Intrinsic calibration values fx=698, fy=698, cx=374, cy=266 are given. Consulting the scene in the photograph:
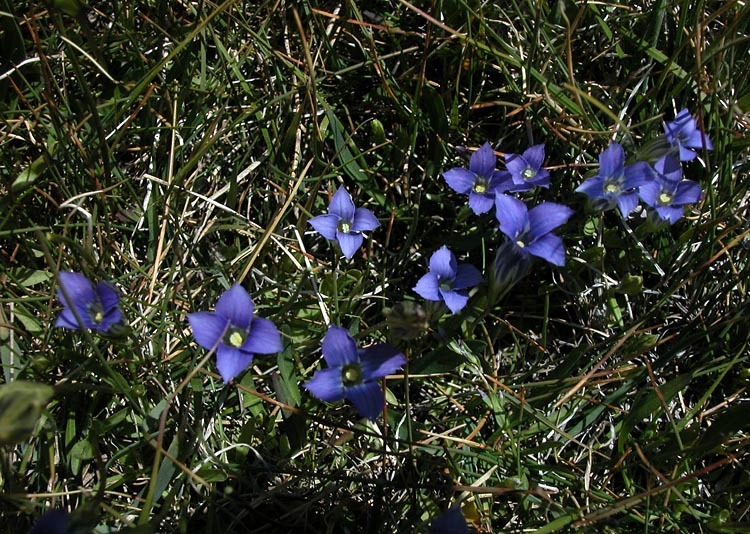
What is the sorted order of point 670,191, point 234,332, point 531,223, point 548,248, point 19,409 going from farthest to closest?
point 670,191 < point 531,223 < point 548,248 < point 234,332 < point 19,409

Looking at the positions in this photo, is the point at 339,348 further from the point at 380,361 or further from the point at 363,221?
the point at 363,221

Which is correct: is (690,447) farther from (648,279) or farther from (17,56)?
(17,56)

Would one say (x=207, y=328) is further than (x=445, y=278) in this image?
No

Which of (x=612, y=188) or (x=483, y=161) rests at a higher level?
(x=483, y=161)

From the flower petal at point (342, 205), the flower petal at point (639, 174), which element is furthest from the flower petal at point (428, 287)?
the flower petal at point (639, 174)

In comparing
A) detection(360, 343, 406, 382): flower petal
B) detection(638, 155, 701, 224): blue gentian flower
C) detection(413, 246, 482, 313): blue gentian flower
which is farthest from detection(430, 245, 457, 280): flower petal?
detection(638, 155, 701, 224): blue gentian flower

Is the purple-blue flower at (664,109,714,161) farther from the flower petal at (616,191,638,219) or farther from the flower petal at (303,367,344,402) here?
the flower petal at (303,367,344,402)

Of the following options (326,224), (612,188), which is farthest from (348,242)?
(612,188)
